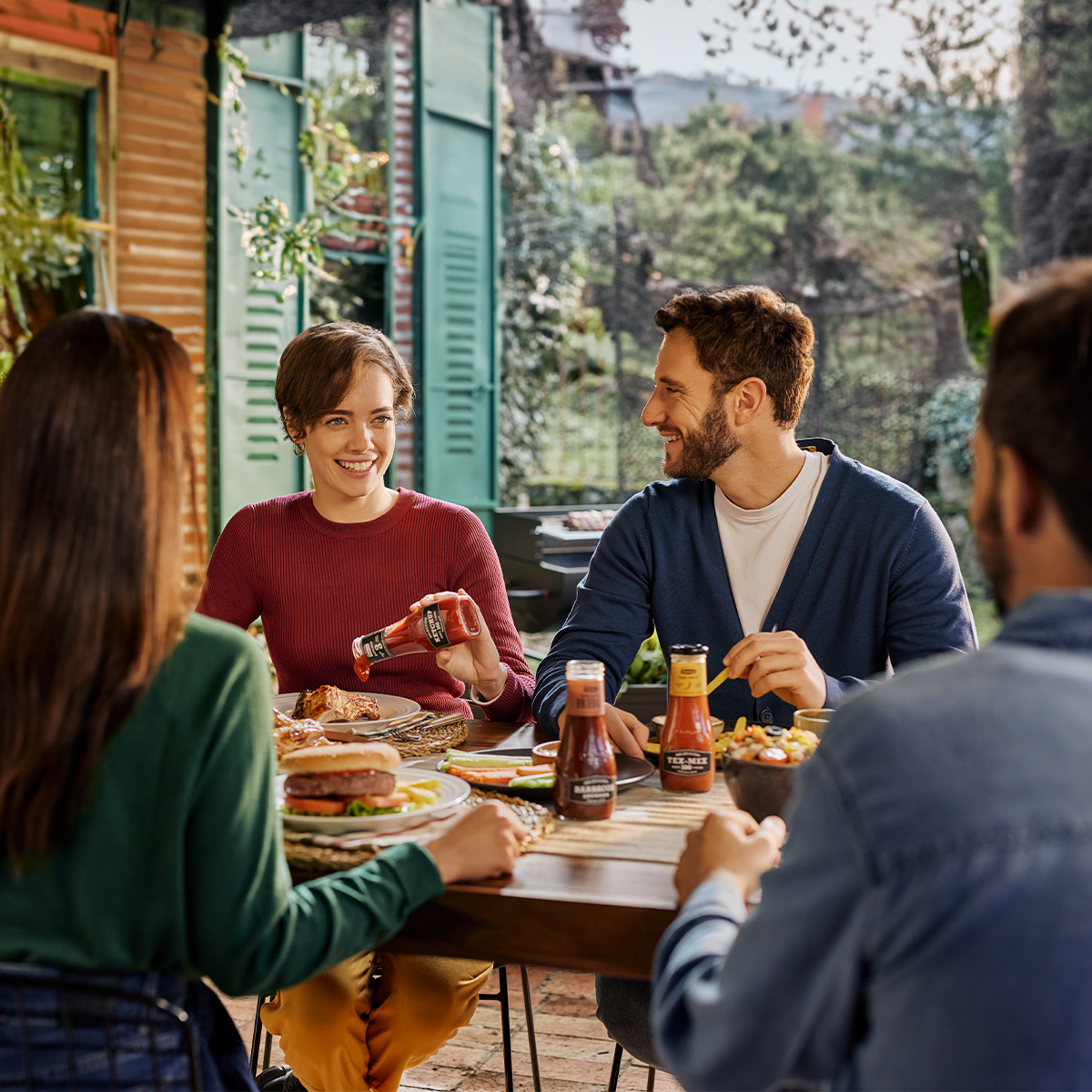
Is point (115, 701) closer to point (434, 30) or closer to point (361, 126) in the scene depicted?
point (434, 30)

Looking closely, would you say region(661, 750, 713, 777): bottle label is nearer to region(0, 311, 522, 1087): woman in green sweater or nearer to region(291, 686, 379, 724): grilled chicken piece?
region(291, 686, 379, 724): grilled chicken piece

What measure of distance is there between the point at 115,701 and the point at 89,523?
0.58ft

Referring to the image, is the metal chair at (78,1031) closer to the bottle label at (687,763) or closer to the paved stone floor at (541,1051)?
the bottle label at (687,763)

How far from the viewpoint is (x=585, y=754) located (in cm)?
160

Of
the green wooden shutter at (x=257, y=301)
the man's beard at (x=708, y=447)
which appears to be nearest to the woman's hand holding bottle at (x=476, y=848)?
the man's beard at (x=708, y=447)

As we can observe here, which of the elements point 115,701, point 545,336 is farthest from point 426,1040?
point 545,336

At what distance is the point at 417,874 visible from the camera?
1333 mm

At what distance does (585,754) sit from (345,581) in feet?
3.55

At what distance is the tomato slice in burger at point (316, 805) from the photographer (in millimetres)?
1510

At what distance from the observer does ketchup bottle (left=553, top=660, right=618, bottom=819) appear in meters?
1.59

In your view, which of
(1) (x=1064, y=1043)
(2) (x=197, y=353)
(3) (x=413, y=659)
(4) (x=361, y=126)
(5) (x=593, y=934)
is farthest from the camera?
(4) (x=361, y=126)

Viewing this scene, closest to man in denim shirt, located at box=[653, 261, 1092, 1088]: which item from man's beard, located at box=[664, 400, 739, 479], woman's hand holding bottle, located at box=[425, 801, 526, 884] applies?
woman's hand holding bottle, located at box=[425, 801, 526, 884]

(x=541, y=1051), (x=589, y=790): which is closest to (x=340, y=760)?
A: (x=589, y=790)

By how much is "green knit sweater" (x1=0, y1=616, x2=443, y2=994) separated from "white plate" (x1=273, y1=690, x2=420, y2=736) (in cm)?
75
